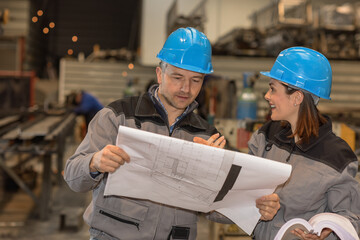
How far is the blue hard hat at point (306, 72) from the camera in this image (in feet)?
5.71

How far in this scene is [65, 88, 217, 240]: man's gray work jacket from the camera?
170cm

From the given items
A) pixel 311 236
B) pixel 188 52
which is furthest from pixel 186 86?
pixel 311 236

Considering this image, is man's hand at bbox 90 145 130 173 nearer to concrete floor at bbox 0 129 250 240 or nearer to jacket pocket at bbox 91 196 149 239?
jacket pocket at bbox 91 196 149 239

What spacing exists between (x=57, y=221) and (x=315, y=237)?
408 centimetres

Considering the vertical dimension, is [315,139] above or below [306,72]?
below

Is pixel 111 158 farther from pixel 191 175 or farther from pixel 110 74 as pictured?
pixel 110 74

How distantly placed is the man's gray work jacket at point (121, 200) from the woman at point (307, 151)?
1.16ft

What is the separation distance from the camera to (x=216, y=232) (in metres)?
3.49

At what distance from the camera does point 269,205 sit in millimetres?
1631

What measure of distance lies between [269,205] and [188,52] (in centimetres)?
61

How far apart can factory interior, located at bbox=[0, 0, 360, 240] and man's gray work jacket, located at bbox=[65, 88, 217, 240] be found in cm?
141

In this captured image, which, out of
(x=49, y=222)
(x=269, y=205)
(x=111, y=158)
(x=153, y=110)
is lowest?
(x=49, y=222)

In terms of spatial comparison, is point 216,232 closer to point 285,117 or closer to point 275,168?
point 285,117

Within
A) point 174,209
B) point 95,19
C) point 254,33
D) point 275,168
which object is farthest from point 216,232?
point 95,19
